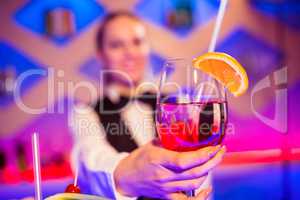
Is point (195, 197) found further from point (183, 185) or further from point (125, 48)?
point (125, 48)

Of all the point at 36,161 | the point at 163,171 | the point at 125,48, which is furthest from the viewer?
the point at 125,48

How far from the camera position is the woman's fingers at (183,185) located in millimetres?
770

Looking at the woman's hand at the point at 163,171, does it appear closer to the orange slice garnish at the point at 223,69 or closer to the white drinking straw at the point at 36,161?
the orange slice garnish at the point at 223,69

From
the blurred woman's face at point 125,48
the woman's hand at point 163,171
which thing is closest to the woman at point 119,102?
the blurred woman's face at point 125,48

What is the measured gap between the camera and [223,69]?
770 millimetres

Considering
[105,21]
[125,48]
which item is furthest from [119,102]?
[105,21]

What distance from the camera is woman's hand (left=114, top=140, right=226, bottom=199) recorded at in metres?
0.75

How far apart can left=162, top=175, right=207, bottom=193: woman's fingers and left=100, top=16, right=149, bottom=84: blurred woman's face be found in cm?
123

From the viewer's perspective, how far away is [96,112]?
2.03 metres

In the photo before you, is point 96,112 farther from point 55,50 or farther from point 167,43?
point 167,43

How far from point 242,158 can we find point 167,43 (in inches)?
29.1

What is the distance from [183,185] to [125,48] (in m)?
1.34

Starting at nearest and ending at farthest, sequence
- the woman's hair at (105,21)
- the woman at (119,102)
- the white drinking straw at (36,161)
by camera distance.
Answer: the white drinking straw at (36,161) < the woman at (119,102) < the woman's hair at (105,21)

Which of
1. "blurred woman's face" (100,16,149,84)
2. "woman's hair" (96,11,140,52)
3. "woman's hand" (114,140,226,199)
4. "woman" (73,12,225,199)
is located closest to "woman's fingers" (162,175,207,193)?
"woman's hand" (114,140,226,199)
